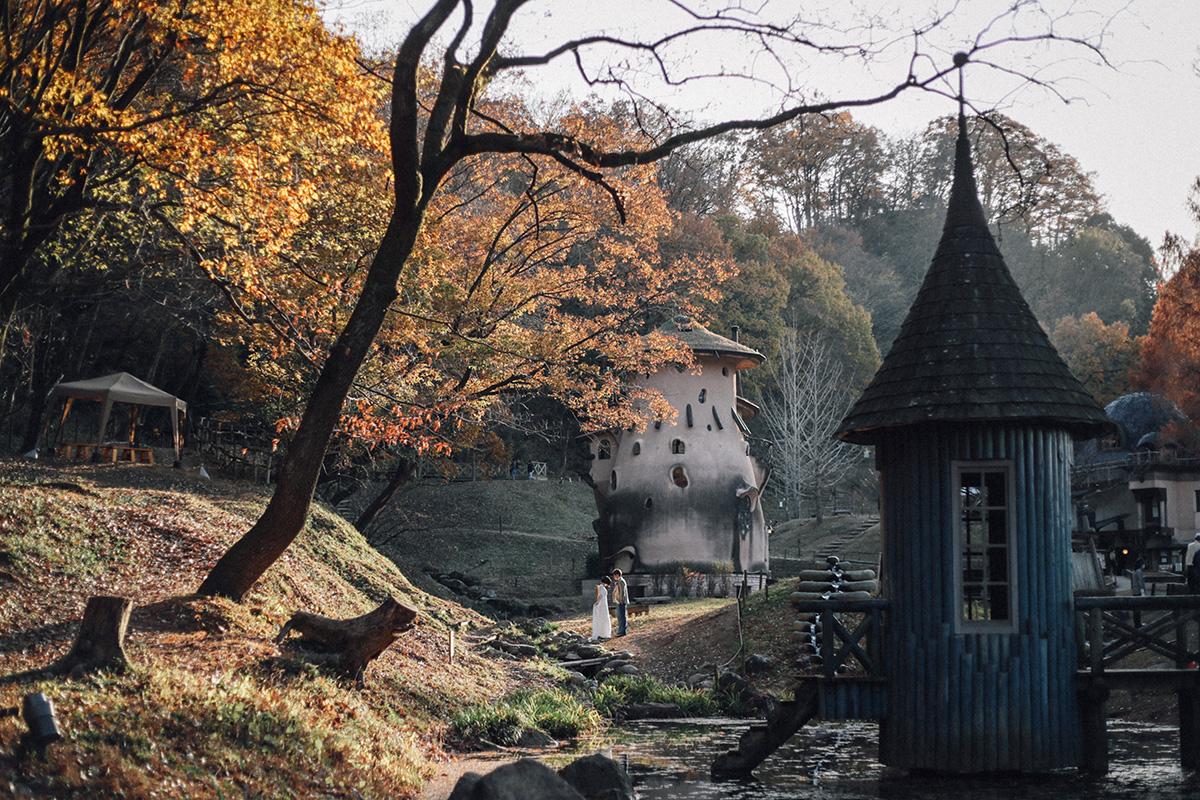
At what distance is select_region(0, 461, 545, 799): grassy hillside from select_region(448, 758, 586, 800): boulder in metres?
1.30

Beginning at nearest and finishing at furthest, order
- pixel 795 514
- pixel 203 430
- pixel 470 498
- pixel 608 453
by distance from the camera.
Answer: pixel 203 430
pixel 608 453
pixel 470 498
pixel 795 514

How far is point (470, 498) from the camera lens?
46.8 meters

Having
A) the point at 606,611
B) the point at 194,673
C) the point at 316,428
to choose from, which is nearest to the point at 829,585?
the point at 606,611

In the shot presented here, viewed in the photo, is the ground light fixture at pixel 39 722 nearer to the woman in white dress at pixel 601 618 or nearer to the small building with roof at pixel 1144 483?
the woman in white dress at pixel 601 618

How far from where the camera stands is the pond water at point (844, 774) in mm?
9992

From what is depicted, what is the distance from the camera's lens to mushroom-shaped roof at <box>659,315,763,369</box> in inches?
1296

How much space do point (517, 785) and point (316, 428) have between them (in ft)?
17.6

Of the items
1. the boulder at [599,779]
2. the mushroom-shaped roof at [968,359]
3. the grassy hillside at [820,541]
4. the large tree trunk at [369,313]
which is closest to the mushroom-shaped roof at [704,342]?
the grassy hillside at [820,541]

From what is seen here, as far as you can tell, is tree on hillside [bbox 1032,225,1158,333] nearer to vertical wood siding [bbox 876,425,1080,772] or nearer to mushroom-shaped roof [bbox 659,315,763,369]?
mushroom-shaped roof [bbox 659,315,763,369]

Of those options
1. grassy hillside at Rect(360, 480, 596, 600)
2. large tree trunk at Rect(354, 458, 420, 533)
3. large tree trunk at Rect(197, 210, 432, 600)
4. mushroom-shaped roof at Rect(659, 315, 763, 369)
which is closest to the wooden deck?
large tree trunk at Rect(197, 210, 432, 600)

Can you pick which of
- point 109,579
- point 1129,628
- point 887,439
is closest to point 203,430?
point 109,579

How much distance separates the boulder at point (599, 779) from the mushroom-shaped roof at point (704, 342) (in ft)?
76.6

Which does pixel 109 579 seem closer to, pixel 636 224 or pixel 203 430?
pixel 636 224

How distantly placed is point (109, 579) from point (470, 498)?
34026 millimetres
